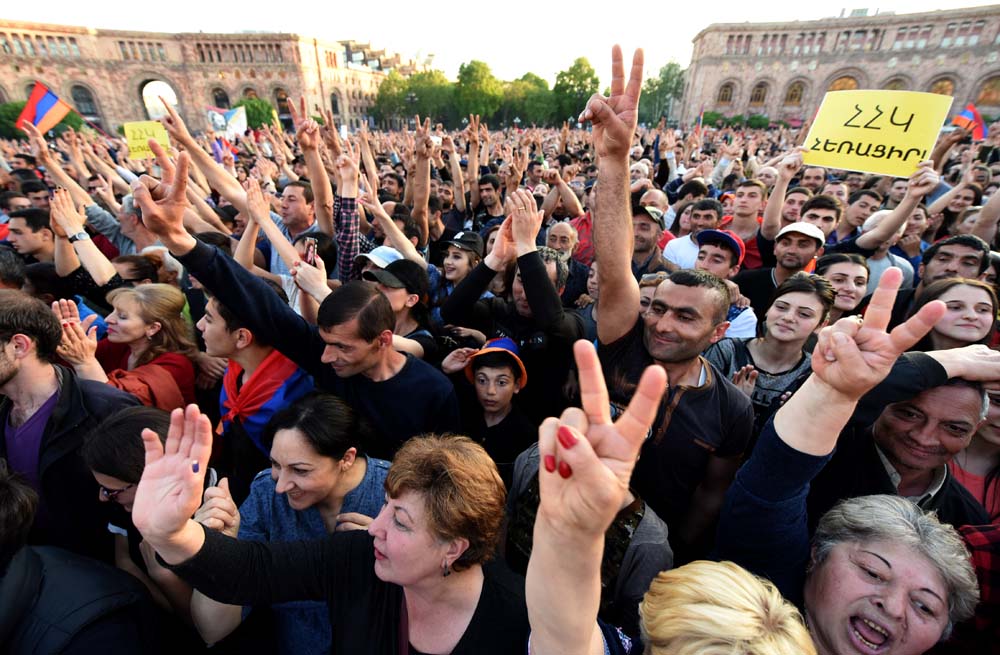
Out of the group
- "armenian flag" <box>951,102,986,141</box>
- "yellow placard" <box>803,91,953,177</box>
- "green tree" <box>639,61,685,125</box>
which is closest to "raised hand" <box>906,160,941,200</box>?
"yellow placard" <box>803,91,953,177</box>

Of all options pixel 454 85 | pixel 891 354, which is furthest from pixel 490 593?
pixel 454 85

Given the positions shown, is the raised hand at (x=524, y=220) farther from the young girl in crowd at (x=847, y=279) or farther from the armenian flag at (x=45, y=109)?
the armenian flag at (x=45, y=109)

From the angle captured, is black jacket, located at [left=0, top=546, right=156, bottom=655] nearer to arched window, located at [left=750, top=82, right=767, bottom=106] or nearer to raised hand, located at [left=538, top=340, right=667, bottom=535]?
Result: raised hand, located at [left=538, top=340, right=667, bottom=535]

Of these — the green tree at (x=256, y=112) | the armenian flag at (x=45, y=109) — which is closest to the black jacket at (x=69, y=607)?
the armenian flag at (x=45, y=109)

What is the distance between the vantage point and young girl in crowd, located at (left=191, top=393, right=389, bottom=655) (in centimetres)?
178

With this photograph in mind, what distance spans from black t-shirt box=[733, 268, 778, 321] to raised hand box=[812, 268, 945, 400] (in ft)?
9.23

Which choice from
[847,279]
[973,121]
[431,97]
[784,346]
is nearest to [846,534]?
[784,346]

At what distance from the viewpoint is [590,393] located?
941 millimetres

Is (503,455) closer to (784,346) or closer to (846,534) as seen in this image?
(846,534)

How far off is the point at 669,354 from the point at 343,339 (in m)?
1.58

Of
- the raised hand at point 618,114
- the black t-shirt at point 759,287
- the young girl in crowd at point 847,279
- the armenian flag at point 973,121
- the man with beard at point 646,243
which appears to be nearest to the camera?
the raised hand at point 618,114

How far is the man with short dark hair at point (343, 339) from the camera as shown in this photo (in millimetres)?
2186

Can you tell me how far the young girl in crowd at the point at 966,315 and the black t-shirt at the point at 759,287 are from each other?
1305 millimetres

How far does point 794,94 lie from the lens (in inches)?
1949
